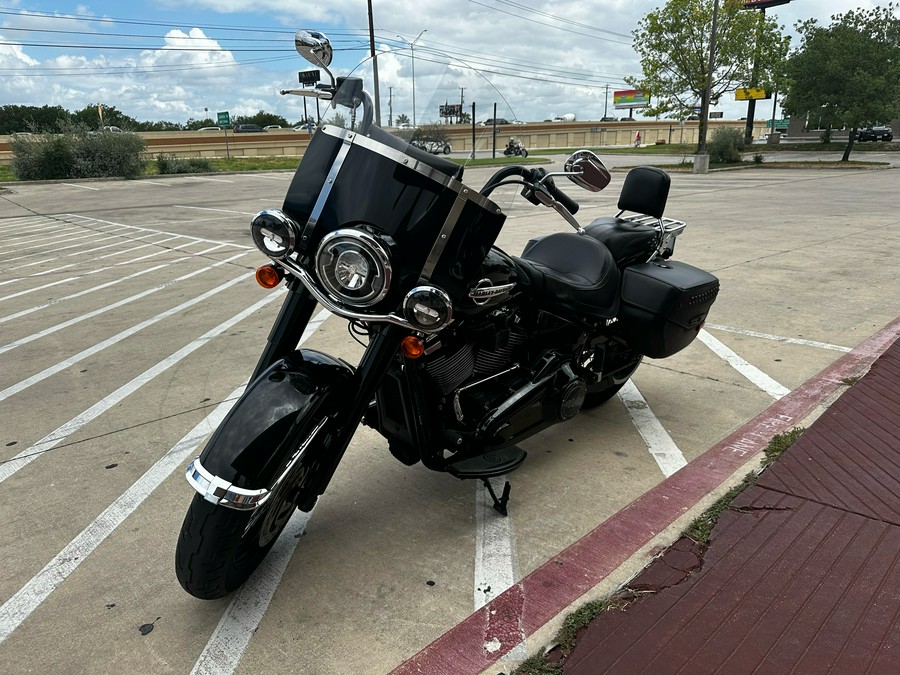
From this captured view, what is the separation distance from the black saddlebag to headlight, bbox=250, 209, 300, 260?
198cm

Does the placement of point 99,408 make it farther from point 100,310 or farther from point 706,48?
point 706,48

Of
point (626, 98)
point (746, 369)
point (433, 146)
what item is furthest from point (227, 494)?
point (626, 98)

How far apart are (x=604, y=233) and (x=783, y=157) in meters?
39.0

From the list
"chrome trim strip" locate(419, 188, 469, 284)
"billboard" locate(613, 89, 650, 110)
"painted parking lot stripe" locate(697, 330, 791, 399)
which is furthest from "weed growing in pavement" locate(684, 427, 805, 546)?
"billboard" locate(613, 89, 650, 110)

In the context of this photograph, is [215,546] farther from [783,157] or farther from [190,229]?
[783,157]

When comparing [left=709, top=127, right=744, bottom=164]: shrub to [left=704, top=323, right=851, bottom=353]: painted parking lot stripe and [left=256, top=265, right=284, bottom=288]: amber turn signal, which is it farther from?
[left=256, top=265, right=284, bottom=288]: amber turn signal

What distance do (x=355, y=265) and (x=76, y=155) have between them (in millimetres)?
32718

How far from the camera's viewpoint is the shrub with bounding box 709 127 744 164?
103 feet

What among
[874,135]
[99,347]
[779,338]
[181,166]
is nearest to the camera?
[779,338]

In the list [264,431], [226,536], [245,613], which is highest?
[264,431]

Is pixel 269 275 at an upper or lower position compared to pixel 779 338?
upper

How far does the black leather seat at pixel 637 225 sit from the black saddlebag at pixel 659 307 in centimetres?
10

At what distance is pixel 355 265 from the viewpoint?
2.17 meters

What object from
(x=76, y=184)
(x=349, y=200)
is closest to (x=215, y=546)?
(x=349, y=200)
